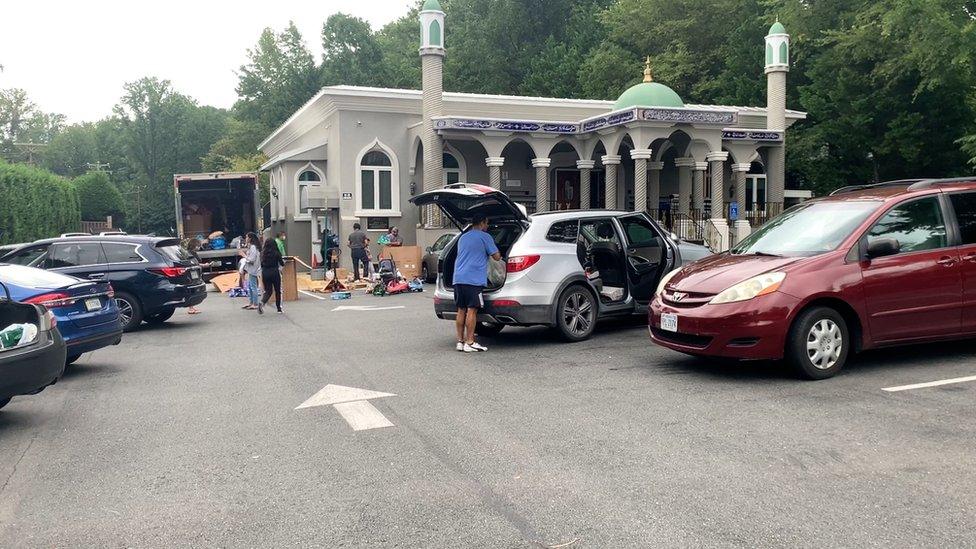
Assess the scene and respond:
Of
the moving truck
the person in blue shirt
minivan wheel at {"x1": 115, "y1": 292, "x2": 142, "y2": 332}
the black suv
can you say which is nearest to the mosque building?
the moving truck

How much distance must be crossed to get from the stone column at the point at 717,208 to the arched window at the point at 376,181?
1058 centimetres

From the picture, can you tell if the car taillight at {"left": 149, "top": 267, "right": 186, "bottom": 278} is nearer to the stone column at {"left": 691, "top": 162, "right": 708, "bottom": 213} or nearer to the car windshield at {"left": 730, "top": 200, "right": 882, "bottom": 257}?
the car windshield at {"left": 730, "top": 200, "right": 882, "bottom": 257}

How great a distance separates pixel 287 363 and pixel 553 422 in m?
4.38

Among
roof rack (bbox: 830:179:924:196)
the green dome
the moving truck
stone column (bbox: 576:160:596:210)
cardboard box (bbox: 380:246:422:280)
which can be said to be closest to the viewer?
roof rack (bbox: 830:179:924:196)

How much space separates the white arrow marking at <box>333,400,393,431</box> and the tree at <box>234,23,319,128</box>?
A: 2295 inches

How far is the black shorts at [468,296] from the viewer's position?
374 inches

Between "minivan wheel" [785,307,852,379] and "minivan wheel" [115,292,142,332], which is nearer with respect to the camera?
"minivan wheel" [785,307,852,379]

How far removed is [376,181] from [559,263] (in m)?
18.2

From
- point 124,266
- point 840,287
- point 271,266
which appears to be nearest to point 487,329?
point 840,287

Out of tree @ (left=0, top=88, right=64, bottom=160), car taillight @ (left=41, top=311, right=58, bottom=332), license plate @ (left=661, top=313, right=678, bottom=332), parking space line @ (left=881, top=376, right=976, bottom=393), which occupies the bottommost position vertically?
parking space line @ (left=881, top=376, right=976, bottom=393)

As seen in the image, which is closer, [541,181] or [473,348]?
[473,348]

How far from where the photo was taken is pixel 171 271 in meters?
13.2

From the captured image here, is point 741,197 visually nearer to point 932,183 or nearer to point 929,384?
point 932,183

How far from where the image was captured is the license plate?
7.66m
